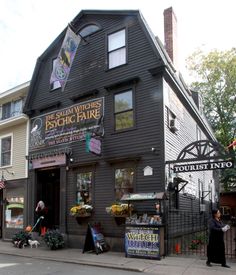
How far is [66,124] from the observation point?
15875 millimetres

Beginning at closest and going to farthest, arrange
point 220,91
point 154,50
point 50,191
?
point 154,50, point 50,191, point 220,91

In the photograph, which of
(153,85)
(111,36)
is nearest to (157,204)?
(153,85)

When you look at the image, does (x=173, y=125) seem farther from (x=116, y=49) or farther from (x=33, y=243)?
(x=33, y=243)

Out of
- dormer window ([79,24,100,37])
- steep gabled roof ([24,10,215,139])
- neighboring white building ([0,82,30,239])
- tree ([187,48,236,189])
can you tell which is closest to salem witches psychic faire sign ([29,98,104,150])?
neighboring white building ([0,82,30,239])

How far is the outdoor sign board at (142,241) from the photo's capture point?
1120cm

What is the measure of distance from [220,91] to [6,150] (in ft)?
67.9

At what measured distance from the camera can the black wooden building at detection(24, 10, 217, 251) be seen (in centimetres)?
1321

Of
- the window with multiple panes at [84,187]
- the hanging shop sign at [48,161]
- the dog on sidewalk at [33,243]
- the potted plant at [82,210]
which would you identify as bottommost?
the dog on sidewalk at [33,243]

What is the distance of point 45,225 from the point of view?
1691 centimetres

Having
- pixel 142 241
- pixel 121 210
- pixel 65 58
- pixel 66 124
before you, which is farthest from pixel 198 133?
pixel 142 241

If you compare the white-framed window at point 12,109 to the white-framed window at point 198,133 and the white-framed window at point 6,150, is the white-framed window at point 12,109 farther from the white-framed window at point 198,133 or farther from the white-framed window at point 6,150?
the white-framed window at point 198,133

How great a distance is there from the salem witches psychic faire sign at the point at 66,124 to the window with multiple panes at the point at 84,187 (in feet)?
5.04

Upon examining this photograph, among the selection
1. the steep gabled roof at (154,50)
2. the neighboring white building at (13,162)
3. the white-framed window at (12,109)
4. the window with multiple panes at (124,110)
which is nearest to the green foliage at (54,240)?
the neighboring white building at (13,162)

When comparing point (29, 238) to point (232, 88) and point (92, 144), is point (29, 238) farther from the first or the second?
point (232, 88)
